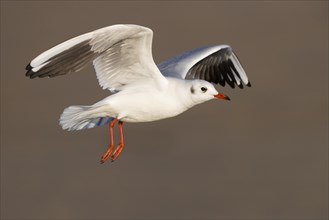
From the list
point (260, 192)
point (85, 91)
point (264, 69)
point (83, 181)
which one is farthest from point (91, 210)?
point (264, 69)

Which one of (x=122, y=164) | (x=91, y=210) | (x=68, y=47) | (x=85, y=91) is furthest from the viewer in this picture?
(x=85, y=91)

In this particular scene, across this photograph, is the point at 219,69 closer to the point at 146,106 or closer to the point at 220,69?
the point at 220,69

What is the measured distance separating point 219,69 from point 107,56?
6.17 ft

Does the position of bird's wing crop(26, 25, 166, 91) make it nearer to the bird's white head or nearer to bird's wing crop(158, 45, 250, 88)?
the bird's white head

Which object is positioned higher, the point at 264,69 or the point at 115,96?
the point at 115,96

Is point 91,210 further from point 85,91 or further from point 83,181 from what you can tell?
point 85,91

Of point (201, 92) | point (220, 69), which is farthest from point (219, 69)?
point (201, 92)

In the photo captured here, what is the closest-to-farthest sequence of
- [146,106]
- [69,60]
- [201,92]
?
[69,60] → [146,106] → [201,92]

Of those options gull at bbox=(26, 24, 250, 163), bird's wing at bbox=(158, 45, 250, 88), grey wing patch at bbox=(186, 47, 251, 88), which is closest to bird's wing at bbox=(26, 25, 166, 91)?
gull at bbox=(26, 24, 250, 163)

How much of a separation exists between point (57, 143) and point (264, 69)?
10.1ft

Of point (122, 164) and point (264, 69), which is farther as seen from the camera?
point (264, 69)

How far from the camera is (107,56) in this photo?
11.6 meters

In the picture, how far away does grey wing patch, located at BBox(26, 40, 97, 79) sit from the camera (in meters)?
11.0

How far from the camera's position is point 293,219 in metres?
14.9
